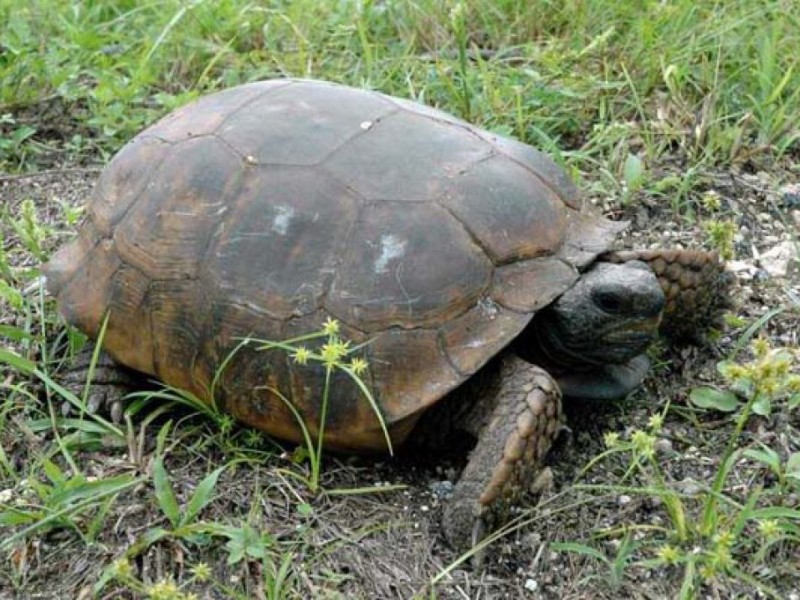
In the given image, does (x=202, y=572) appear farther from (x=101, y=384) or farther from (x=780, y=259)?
(x=780, y=259)

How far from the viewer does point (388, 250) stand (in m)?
2.71

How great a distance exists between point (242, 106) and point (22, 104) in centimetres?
181

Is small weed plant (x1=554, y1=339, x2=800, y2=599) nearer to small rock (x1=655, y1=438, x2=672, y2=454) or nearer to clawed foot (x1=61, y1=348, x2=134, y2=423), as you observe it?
small rock (x1=655, y1=438, x2=672, y2=454)

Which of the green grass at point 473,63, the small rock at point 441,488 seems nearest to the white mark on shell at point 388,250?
the small rock at point 441,488

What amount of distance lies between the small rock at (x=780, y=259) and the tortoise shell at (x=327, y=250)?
76 centimetres

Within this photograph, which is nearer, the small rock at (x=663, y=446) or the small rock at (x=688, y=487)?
the small rock at (x=688, y=487)

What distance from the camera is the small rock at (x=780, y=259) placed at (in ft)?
11.6

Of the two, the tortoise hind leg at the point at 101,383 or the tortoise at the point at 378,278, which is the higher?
the tortoise at the point at 378,278

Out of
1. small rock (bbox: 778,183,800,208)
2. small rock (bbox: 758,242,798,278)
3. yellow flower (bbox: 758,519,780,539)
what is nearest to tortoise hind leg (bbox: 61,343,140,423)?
yellow flower (bbox: 758,519,780,539)

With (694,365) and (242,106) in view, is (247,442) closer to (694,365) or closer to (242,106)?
(242,106)

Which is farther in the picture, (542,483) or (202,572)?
(542,483)

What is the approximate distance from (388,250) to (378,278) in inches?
2.7

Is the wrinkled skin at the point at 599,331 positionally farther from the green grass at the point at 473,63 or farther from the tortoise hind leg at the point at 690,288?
the green grass at the point at 473,63

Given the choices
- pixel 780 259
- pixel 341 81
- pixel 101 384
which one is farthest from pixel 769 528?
pixel 341 81
